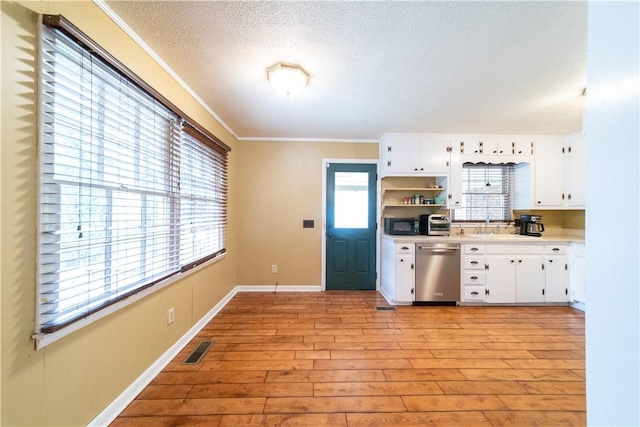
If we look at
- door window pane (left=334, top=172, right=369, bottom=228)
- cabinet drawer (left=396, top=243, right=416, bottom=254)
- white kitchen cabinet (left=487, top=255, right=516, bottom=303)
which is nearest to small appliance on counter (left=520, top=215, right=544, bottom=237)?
white kitchen cabinet (left=487, top=255, right=516, bottom=303)

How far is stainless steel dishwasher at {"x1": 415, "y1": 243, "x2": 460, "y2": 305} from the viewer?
3307 millimetres

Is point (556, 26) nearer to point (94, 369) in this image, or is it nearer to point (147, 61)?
point (147, 61)

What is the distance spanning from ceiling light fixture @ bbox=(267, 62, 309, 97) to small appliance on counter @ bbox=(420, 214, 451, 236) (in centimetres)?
257

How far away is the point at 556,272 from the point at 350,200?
9.53 ft

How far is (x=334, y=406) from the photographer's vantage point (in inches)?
62.4

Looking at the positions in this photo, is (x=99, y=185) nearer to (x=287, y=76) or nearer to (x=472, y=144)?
(x=287, y=76)

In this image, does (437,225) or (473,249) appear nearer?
(473,249)

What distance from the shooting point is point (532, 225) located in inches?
144

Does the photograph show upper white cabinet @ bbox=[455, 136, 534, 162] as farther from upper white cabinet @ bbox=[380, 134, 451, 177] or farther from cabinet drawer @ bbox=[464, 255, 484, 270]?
cabinet drawer @ bbox=[464, 255, 484, 270]

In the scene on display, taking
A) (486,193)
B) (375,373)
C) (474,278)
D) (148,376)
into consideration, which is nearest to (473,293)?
(474,278)

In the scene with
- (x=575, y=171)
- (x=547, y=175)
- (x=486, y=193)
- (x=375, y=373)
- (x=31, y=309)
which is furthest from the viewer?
(x=486, y=193)

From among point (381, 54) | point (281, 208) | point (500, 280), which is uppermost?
point (381, 54)

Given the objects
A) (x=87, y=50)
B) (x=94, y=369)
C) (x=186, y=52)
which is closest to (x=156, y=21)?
(x=186, y=52)

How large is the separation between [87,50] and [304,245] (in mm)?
3108
